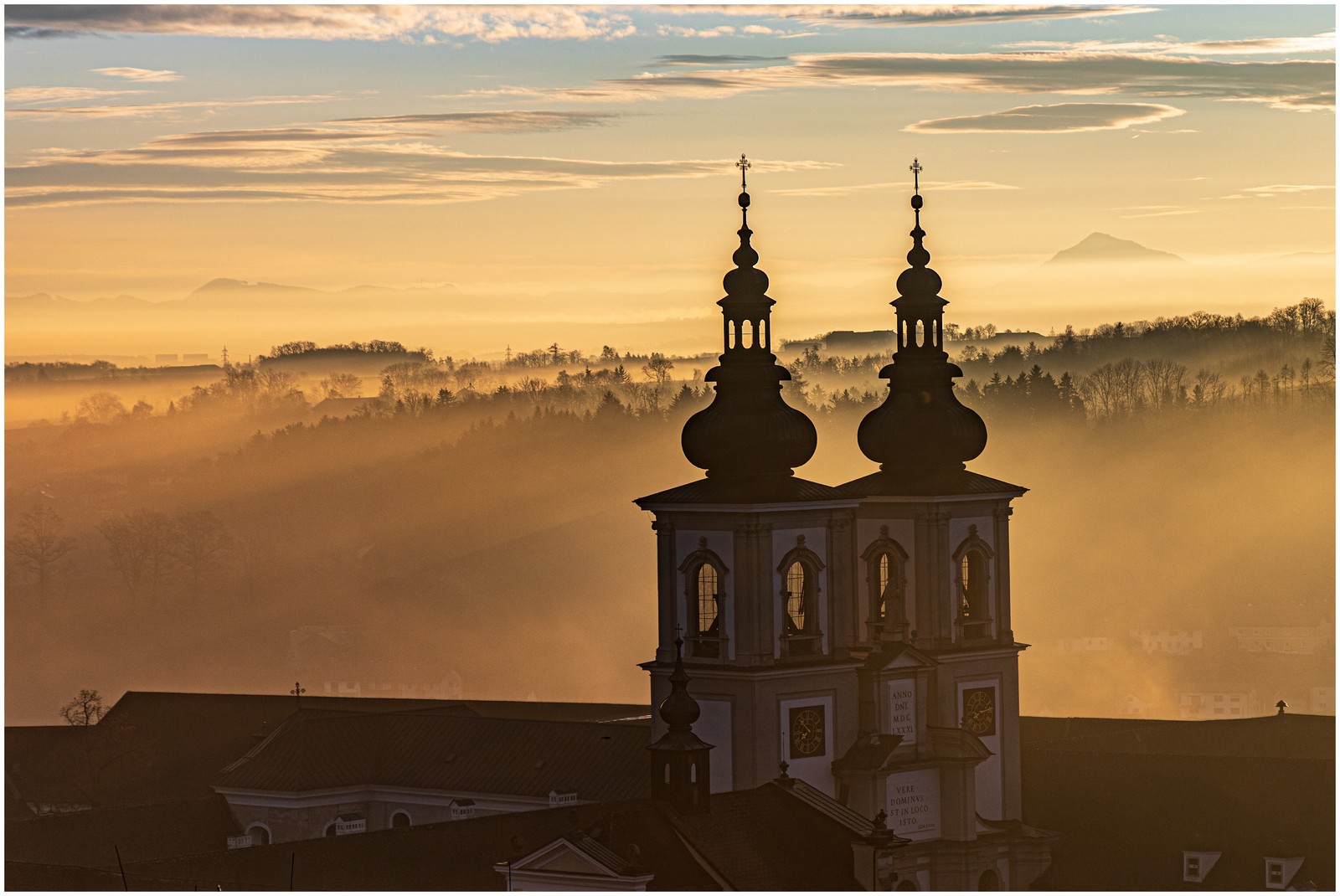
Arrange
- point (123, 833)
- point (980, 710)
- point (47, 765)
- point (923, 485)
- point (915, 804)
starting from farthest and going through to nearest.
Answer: point (47, 765), point (123, 833), point (980, 710), point (923, 485), point (915, 804)

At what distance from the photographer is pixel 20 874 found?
63.4m

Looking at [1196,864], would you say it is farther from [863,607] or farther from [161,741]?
[161,741]

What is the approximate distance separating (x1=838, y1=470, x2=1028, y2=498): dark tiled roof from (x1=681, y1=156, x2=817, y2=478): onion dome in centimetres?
280

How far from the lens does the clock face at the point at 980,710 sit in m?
65.0

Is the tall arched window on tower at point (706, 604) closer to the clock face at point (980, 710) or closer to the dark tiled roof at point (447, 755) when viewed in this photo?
the clock face at point (980, 710)

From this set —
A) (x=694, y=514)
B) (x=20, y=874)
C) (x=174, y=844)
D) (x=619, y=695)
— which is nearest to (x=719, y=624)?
(x=694, y=514)

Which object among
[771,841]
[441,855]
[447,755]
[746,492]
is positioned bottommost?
[441,855]

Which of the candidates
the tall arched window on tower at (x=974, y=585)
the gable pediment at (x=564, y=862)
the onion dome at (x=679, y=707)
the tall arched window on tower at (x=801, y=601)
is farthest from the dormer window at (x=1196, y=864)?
the gable pediment at (x=564, y=862)

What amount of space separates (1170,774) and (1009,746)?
30.9 feet

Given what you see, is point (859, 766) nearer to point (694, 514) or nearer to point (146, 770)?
point (694, 514)

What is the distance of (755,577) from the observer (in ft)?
198

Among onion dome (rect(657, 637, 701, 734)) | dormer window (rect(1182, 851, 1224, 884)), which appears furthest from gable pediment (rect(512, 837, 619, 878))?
dormer window (rect(1182, 851, 1224, 884))

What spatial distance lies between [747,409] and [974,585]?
23.4 feet

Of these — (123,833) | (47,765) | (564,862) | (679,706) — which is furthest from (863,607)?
(47,765)
